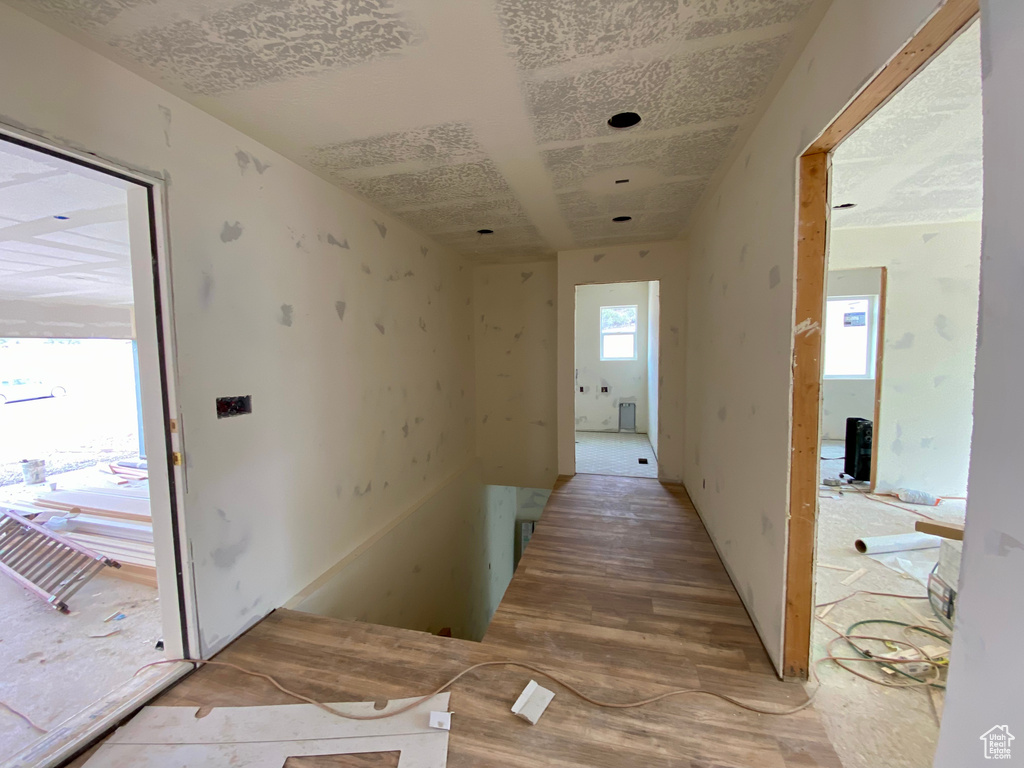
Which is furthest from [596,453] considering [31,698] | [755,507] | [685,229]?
[31,698]

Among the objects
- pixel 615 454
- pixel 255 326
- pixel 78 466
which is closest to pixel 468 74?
pixel 255 326

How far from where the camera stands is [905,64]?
100 cm

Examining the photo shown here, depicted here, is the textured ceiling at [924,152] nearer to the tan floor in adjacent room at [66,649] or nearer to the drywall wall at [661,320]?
the drywall wall at [661,320]

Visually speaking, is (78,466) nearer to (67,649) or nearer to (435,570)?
(67,649)

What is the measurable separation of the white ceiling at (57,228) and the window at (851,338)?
299 inches

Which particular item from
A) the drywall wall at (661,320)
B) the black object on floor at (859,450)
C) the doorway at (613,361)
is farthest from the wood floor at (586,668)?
the doorway at (613,361)

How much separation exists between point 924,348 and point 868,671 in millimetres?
3664

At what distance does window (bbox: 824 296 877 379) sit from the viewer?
18.4ft

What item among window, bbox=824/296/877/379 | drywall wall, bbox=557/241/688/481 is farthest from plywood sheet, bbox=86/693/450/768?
window, bbox=824/296/877/379

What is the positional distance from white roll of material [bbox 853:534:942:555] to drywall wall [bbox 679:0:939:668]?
0.99 metres

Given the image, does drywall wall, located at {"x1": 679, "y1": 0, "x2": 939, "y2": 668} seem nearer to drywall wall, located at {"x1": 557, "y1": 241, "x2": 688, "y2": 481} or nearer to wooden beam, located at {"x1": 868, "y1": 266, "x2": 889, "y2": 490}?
drywall wall, located at {"x1": 557, "y1": 241, "x2": 688, "y2": 481}

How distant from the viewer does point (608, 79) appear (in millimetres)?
1540

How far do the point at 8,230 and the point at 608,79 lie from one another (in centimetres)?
415

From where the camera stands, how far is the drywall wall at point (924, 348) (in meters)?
3.73
